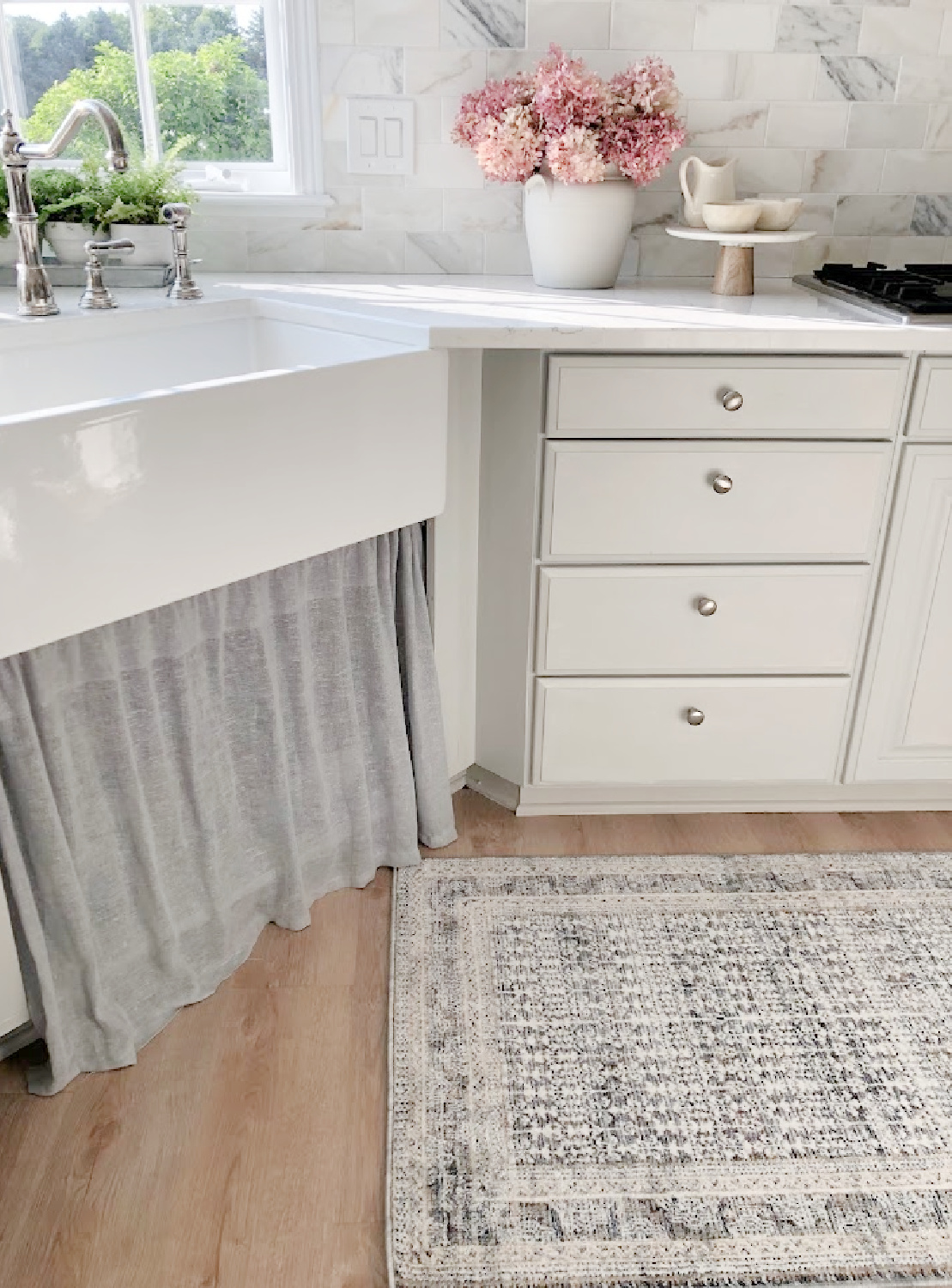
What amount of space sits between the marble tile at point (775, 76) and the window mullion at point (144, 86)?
113cm

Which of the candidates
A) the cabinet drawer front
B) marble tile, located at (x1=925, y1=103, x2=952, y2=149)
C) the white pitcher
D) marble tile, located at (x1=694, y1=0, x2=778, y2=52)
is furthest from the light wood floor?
marble tile, located at (x1=925, y1=103, x2=952, y2=149)

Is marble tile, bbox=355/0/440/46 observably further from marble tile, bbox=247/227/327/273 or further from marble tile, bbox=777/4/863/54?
marble tile, bbox=777/4/863/54

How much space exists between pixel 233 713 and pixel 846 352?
1.12 meters

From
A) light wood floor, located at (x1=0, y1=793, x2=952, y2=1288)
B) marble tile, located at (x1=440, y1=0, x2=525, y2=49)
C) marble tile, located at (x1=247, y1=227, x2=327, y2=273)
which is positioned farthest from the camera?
marble tile, located at (x1=247, y1=227, x2=327, y2=273)

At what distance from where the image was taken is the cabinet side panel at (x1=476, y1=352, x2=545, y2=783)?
5.93 ft

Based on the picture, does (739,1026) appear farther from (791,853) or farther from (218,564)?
(218,564)

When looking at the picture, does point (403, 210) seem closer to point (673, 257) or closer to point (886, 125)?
point (673, 257)

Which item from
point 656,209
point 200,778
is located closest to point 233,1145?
point 200,778

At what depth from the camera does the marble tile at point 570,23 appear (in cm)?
209

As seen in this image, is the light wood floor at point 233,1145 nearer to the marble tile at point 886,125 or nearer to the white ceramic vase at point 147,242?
the white ceramic vase at point 147,242

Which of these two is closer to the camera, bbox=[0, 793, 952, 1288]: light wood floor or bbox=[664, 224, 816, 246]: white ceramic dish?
bbox=[0, 793, 952, 1288]: light wood floor

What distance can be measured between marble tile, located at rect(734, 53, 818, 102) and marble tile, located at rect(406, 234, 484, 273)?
59cm

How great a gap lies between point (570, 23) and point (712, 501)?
993mm

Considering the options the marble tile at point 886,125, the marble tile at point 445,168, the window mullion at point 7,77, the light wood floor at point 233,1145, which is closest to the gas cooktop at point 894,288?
the marble tile at point 886,125
